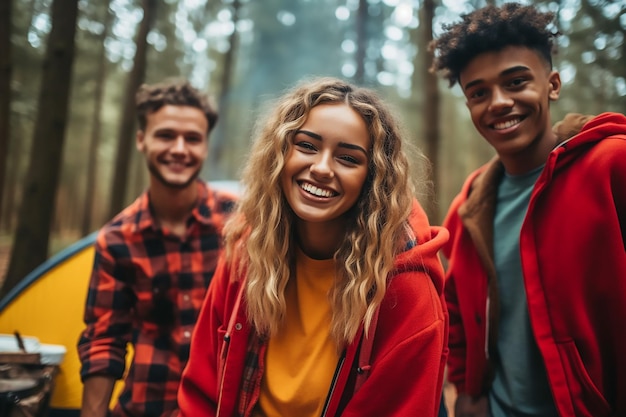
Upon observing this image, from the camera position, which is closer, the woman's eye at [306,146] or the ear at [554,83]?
the woman's eye at [306,146]

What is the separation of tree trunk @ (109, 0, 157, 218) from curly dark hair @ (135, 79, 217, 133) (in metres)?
5.06

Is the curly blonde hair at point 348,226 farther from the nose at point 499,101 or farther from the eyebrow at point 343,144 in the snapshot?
the nose at point 499,101

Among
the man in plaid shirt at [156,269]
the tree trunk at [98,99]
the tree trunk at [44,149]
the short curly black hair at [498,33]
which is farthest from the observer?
the tree trunk at [98,99]

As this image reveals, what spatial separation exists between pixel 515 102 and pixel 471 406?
155cm

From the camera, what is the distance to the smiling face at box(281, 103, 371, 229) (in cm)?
171

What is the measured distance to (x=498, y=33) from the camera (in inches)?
80.7

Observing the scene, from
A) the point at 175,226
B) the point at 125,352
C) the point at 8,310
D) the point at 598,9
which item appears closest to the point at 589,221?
the point at 175,226

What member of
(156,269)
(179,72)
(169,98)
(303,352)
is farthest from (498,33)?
(179,72)

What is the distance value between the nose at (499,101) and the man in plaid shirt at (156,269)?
180 cm

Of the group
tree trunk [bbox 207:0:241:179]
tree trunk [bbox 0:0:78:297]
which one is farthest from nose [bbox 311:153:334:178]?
tree trunk [bbox 207:0:241:179]

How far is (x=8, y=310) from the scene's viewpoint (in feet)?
10.8

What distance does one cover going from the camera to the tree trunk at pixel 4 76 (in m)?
4.04

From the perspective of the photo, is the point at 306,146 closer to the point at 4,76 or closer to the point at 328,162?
the point at 328,162

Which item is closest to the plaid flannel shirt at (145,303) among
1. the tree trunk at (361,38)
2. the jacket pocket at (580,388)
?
the jacket pocket at (580,388)
